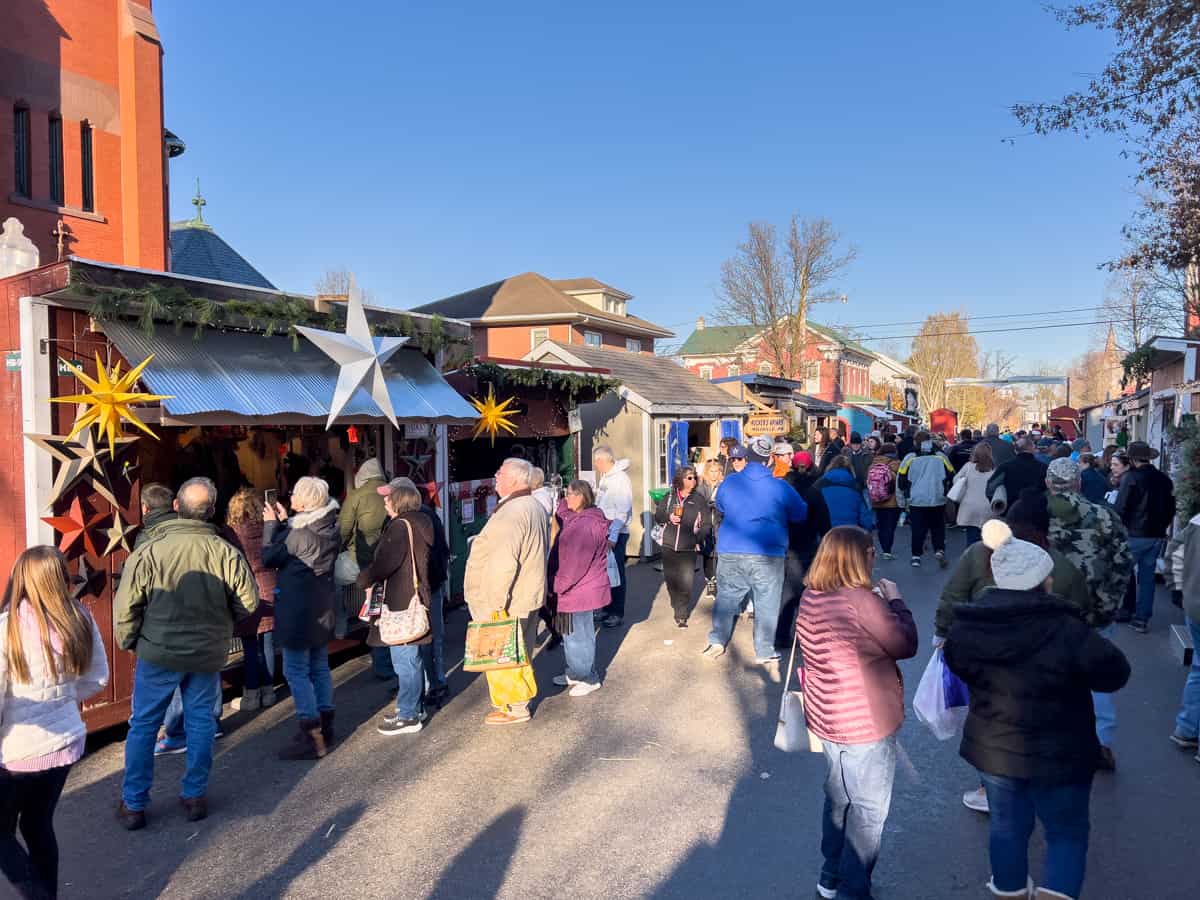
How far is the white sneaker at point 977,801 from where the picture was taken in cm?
425

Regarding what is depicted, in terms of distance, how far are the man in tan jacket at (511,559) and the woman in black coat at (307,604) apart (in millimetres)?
963

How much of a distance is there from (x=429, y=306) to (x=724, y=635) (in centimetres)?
3258

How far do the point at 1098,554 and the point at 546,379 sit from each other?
6852 mm

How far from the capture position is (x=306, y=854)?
393 cm

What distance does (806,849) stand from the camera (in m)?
3.92

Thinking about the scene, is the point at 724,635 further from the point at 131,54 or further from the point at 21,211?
the point at 131,54

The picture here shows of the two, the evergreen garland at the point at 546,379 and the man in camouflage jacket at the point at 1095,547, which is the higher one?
the evergreen garland at the point at 546,379

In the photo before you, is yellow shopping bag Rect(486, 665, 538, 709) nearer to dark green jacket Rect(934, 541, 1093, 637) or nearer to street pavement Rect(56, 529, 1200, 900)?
street pavement Rect(56, 529, 1200, 900)

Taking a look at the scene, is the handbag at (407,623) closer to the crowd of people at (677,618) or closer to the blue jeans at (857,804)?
the crowd of people at (677,618)

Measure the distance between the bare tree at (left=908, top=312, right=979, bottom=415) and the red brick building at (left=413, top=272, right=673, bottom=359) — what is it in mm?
32077

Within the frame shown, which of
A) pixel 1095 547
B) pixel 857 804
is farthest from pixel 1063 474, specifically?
pixel 857 804

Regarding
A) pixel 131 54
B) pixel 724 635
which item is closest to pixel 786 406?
pixel 724 635

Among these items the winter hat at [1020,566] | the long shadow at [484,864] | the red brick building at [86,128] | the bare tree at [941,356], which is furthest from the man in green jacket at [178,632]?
the bare tree at [941,356]

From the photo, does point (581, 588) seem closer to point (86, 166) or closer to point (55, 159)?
point (55, 159)
